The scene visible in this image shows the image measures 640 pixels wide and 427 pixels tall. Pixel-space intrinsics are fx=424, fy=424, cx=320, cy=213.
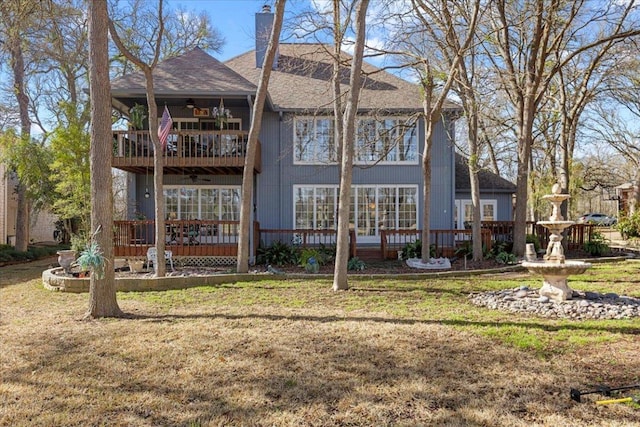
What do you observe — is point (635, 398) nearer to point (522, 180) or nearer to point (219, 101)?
point (522, 180)

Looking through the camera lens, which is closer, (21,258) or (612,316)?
(612,316)

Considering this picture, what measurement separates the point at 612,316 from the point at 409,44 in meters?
8.75

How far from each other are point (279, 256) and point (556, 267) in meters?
7.74

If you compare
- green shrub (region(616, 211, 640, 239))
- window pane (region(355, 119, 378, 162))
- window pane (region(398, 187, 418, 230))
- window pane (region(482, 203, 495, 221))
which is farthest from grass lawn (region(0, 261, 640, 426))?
green shrub (region(616, 211, 640, 239))

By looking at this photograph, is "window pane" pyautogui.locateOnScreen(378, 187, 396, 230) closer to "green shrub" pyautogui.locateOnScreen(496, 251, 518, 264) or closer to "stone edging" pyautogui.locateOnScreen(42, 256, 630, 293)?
"green shrub" pyautogui.locateOnScreen(496, 251, 518, 264)

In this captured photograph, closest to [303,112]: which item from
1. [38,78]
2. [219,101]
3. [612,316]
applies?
[219,101]

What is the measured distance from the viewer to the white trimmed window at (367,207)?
1477 centimetres

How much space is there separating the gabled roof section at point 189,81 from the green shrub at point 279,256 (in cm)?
461

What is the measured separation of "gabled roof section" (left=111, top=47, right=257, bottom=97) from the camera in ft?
39.4

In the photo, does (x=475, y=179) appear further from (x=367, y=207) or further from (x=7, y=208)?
(x=7, y=208)

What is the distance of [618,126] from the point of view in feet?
81.8

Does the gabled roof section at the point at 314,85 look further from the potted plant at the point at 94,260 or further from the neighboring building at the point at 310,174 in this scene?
the potted plant at the point at 94,260

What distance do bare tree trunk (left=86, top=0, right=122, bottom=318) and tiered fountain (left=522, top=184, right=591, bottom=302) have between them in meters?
6.62

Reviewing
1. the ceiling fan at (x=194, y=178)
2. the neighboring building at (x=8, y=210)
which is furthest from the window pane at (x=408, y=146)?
the neighboring building at (x=8, y=210)
